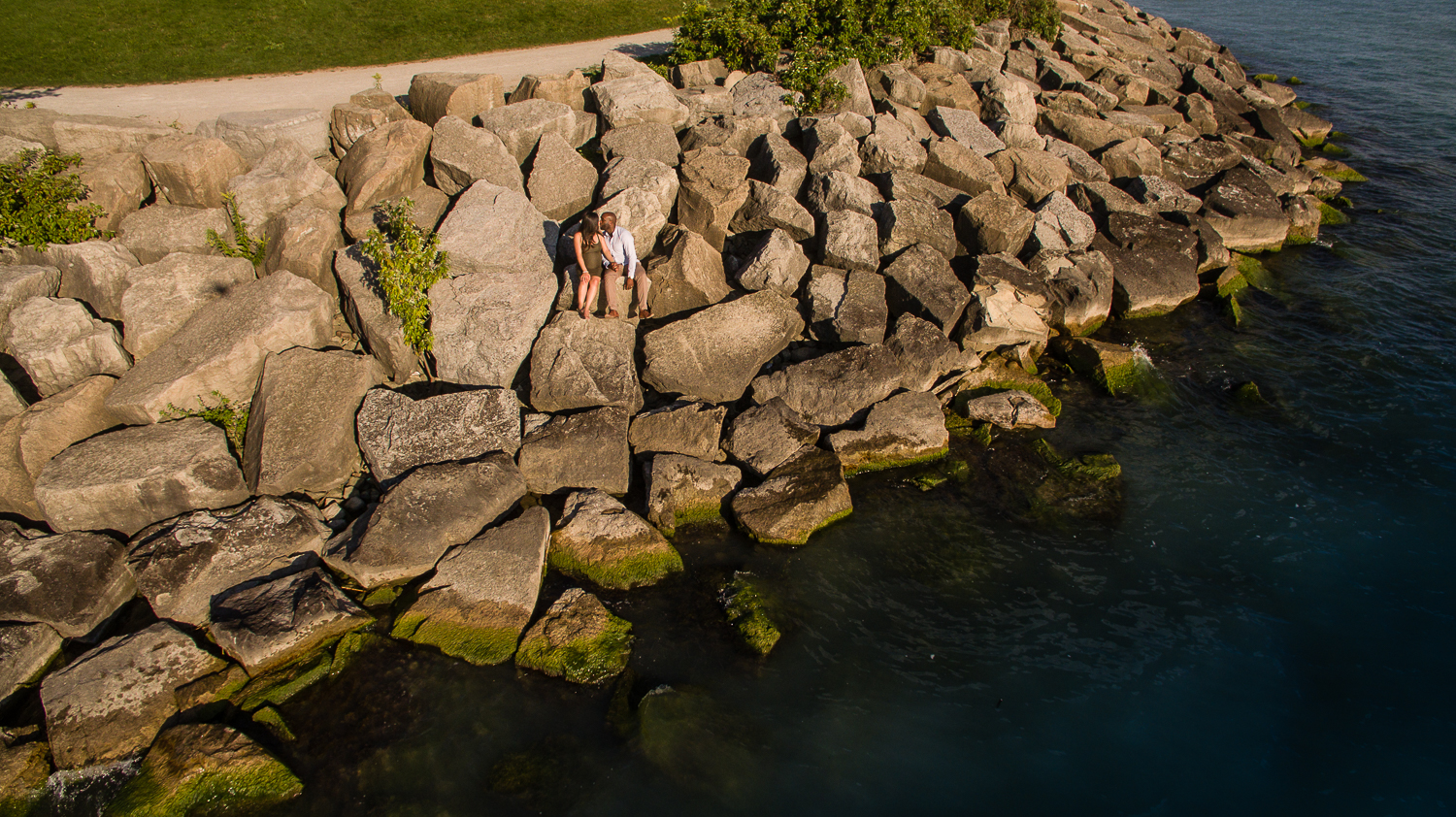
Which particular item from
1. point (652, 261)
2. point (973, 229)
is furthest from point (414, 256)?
point (973, 229)

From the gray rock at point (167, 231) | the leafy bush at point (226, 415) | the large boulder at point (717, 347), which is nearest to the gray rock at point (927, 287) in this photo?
the large boulder at point (717, 347)

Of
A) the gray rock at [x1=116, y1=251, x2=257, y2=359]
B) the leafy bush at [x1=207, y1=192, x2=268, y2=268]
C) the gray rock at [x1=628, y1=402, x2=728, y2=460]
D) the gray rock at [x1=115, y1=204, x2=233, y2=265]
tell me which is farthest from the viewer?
the leafy bush at [x1=207, y1=192, x2=268, y2=268]

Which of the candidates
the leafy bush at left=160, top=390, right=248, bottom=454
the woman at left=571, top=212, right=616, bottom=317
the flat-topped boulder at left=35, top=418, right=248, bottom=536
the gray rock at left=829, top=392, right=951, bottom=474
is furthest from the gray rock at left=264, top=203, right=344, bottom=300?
the gray rock at left=829, top=392, right=951, bottom=474

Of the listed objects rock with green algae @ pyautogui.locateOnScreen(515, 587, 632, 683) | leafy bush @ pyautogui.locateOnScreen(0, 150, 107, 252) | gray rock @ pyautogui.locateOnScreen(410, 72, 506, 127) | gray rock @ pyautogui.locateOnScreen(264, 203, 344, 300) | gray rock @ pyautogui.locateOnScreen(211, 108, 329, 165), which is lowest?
rock with green algae @ pyautogui.locateOnScreen(515, 587, 632, 683)

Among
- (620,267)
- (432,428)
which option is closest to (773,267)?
(620,267)

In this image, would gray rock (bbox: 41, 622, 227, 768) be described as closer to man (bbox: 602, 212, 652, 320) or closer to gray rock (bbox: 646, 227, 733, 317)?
man (bbox: 602, 212, 652, 320)

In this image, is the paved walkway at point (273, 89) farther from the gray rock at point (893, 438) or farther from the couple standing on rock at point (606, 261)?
the gray rock at point (893, 438)
